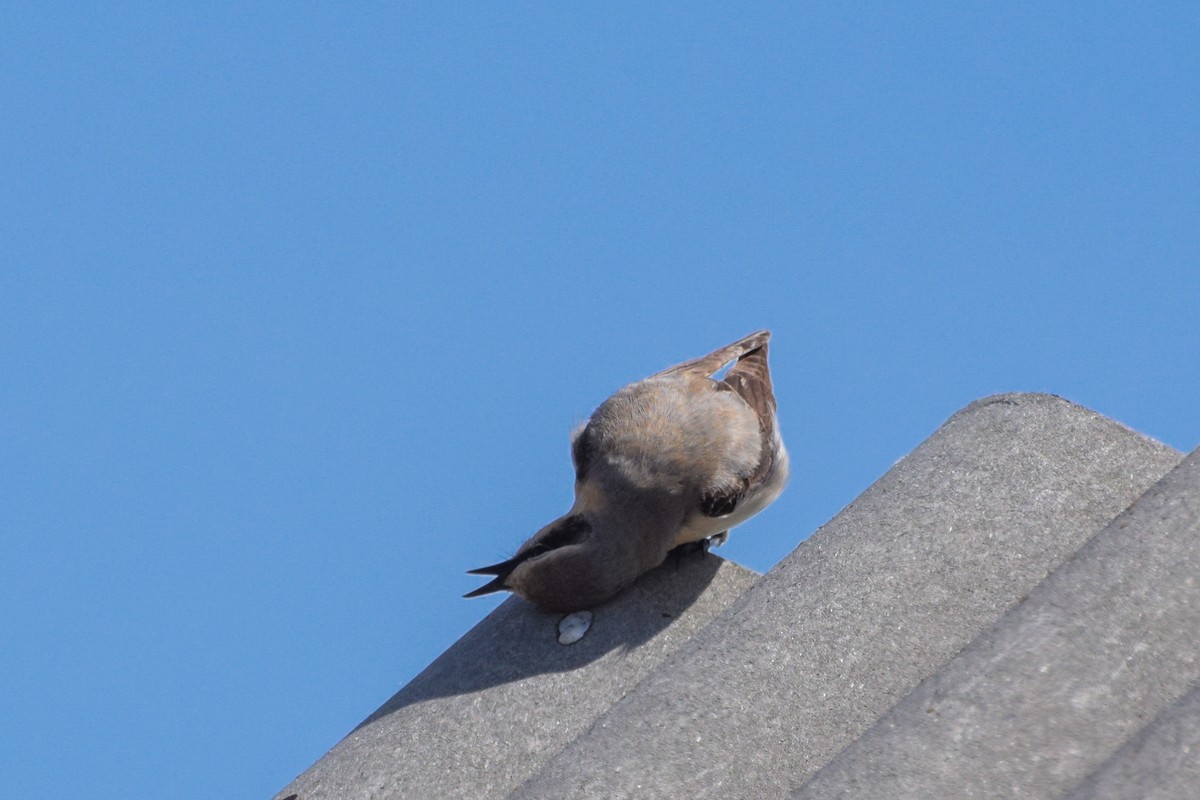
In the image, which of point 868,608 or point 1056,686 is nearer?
point 1056,686

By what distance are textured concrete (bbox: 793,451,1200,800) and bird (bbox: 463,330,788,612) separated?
2427 millimetres

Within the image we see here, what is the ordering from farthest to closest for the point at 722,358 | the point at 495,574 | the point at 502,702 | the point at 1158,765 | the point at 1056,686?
1. the point at 722,358
2. the point at 495,574
3. the point at 502,702
4. the point at 1056,686
5. the point at 1158,765

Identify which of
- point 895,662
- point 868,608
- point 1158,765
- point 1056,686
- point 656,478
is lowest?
point 1158,765

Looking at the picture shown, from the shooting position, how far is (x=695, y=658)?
370 centimetres

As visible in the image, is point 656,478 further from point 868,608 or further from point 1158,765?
point 1158,765

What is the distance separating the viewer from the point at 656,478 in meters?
6.58

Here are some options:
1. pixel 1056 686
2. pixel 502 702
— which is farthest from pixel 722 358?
pixel 1056 686

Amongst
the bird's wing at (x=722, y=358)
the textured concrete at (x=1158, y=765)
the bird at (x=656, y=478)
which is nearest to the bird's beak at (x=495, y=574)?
the bird at (x=656, y=478)

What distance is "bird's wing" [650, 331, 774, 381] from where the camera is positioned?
25.3ft

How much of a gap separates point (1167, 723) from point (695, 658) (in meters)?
1.35

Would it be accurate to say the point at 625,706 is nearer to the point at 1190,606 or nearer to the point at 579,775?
the point at 579,775

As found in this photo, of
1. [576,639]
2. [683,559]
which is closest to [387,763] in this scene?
[576,639]

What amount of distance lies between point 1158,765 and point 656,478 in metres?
4.18

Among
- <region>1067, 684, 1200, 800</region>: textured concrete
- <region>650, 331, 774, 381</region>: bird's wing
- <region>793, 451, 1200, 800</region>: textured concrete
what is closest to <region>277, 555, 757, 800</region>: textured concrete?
<region>793, 451, 1200, 800</region>: textured concrete
